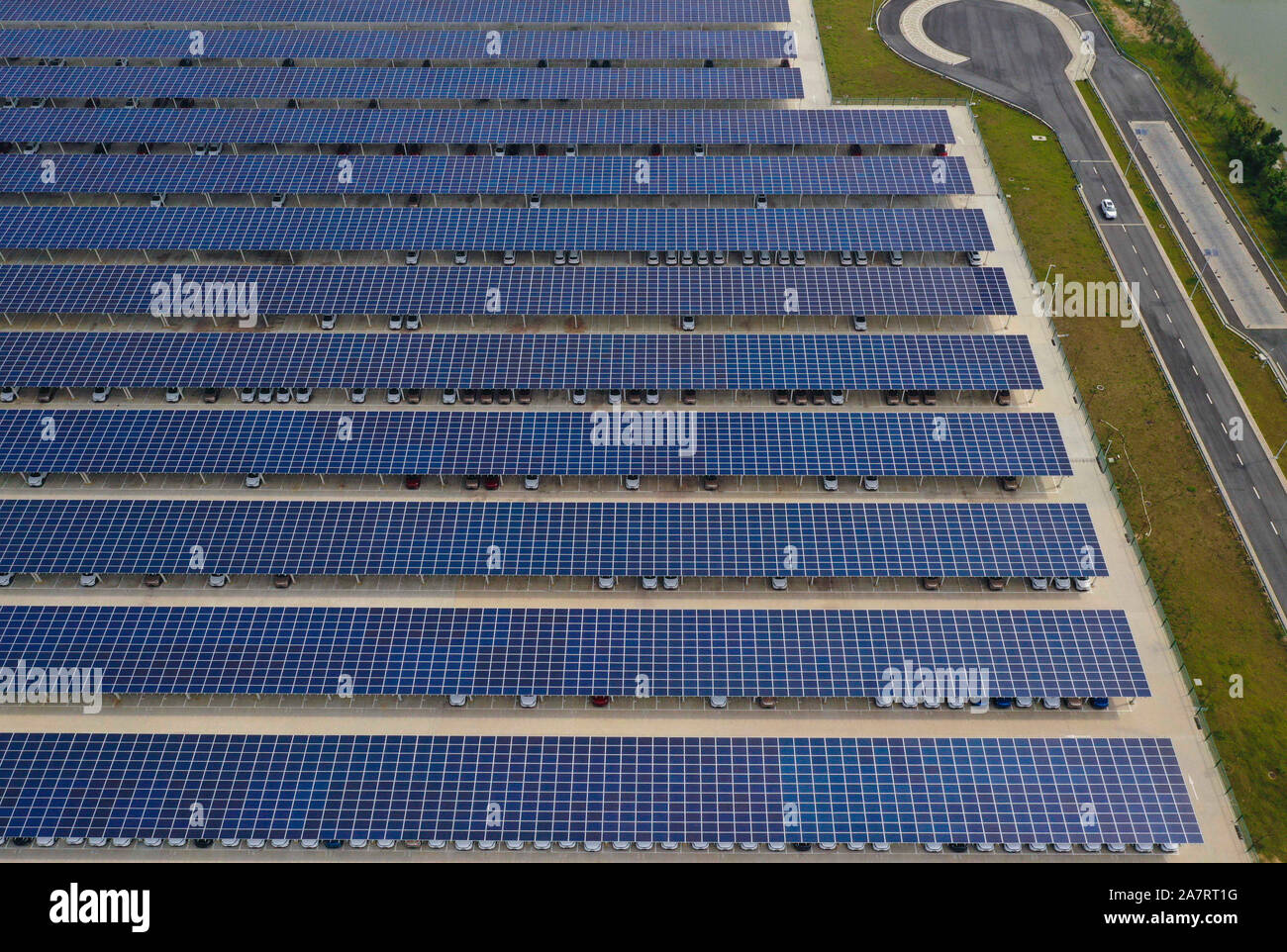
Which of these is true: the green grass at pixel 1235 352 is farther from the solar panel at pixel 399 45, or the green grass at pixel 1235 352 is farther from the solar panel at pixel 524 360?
the solar panel at pixel 399 45

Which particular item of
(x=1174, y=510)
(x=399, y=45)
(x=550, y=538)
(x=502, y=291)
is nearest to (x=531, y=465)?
(x=550, y=538)

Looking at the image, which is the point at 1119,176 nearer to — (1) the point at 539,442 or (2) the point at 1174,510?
(2) the point at 1174,510

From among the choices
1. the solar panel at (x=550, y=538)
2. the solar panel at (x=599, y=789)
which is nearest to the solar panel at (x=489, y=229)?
the solar panel at (x=550, y=538)

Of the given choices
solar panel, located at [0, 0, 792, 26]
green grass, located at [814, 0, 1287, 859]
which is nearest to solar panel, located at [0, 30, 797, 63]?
solar panel, located at [0, 0, 792, 26]

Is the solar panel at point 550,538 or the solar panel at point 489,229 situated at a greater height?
the solar panel at point 489,229

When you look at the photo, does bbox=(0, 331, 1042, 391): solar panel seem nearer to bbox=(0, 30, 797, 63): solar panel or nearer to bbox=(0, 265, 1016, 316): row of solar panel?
bbox=(0, 265, 1016, 316): row of solar panel

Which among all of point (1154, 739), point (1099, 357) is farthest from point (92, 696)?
point (1099, 357)
